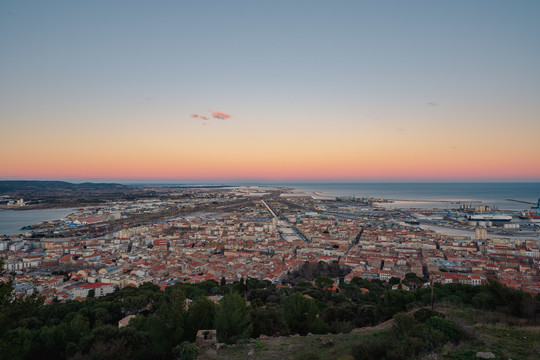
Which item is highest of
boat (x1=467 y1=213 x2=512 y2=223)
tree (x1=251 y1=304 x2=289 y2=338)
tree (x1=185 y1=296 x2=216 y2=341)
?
tree (x1=185 y1=296 x2=216 y2=341)

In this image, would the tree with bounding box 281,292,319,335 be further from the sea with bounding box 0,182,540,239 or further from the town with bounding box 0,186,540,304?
the sea with bounding box 0,182,540,239

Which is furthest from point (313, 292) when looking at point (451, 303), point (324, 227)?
point (324, 227)

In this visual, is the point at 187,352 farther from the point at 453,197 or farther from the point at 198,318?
the point at 453,197

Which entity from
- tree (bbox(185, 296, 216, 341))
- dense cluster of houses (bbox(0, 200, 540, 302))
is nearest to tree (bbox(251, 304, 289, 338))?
tree (bbox(185, 296, 216, 341))

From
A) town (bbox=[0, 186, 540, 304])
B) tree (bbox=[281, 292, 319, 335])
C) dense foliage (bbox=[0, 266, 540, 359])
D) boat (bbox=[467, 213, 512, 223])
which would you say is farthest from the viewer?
boat (bbox=[467, 213, 512, 223])

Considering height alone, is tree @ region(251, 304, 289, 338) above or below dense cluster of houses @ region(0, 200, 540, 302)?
above

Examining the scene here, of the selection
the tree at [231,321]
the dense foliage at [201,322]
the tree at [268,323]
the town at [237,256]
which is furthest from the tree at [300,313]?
the town at [237,256]
